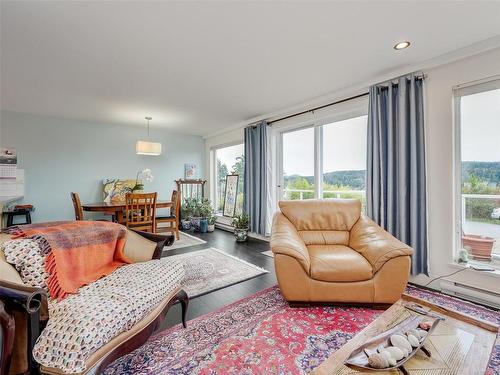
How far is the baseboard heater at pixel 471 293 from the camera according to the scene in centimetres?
209

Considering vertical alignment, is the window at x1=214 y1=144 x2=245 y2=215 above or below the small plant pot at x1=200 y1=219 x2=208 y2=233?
above

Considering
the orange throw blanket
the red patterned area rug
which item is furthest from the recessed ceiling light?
the orange throw blanket

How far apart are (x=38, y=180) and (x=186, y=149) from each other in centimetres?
298

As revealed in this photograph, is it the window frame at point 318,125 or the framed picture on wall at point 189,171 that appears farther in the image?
the framed picture on wall at point 189,171

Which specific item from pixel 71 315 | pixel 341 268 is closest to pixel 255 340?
pixel 341 268

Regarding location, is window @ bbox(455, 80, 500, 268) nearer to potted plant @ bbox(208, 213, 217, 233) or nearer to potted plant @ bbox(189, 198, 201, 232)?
potted plant @ bbox(208, 213, 217, 233)

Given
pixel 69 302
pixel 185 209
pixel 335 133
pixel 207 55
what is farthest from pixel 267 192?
pixel 69 302

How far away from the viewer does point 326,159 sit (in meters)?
3.66

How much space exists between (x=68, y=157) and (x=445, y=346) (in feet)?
19.2

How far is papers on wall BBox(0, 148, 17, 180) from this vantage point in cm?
400

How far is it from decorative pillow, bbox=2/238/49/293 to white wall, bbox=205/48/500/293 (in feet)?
10.9

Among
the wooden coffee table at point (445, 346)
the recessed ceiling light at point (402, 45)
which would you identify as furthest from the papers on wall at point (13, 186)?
the recessed ceiling light at point (402, 45)

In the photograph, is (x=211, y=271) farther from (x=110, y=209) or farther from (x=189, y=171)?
(x=189, y=171)

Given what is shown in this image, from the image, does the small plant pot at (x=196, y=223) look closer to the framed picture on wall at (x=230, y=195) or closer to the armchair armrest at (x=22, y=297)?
the framed picture on wall at (x=230, y=195)
